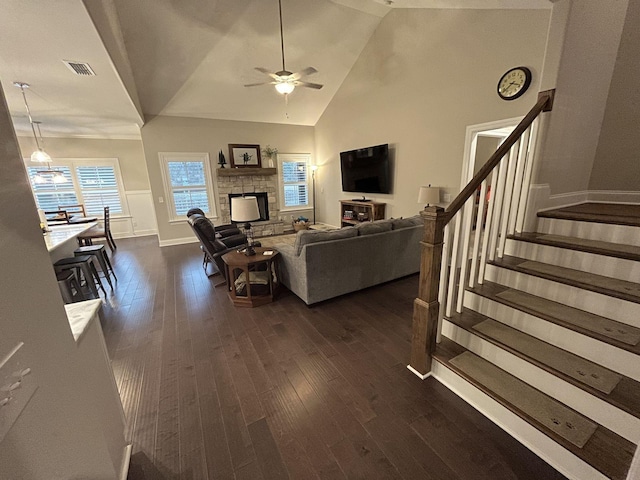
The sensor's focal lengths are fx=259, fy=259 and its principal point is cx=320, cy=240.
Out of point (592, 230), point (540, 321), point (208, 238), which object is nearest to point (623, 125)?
point (592, 230)

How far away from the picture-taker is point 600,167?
2.80 m

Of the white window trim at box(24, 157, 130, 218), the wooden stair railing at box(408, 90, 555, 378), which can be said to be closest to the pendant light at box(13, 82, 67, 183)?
the white window trim at box(24, 157, 130, 218)

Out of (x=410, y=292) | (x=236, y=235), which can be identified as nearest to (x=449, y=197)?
(x=410, y=292)

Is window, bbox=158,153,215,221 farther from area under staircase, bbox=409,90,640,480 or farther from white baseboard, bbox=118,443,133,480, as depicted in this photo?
area under staircase, bbox=409,90,640,480

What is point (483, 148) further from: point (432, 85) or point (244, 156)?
point (244, 156)

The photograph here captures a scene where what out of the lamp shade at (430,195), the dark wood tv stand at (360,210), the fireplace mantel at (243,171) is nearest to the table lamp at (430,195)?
the lamp shade at (430,195)

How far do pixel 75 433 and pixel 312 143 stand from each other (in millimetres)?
8124

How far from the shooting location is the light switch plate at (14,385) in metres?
0.60

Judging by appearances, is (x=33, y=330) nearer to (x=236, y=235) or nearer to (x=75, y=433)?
(x=75, y=433)

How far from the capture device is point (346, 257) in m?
3.28

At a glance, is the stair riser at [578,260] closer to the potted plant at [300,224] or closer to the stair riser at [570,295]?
the stair riser at [570,295]

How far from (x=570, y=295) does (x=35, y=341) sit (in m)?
2.87

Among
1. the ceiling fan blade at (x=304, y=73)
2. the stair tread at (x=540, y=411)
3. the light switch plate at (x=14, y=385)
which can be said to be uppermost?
the ceiling fan blade at (x=304, y=73)

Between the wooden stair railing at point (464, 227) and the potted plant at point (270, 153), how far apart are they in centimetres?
632
